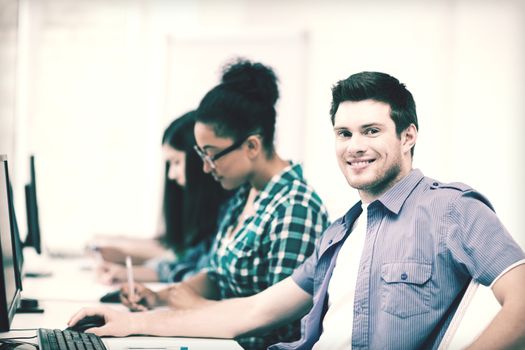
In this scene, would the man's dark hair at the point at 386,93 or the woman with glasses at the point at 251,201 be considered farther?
the woman with glasses at the point at 251,201

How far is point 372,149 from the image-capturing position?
1.42m

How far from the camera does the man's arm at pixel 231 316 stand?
1567mm

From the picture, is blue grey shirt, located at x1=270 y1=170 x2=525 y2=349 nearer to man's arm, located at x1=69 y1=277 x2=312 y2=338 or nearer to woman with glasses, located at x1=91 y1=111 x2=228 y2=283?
man's arm, located at x1=69 y1=277 x2=312 y2=338

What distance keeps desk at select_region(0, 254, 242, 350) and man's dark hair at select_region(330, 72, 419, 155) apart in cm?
63

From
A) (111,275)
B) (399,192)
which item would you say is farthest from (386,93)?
(111,275)

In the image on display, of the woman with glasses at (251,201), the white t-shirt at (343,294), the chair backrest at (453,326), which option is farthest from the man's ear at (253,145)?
the chair backrest at (453,326)

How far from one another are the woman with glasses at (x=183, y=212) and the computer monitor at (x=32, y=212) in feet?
1.26

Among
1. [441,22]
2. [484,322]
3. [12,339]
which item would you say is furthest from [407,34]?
[12,339]

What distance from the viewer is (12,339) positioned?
1.41m

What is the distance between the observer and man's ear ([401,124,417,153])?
1445 millimetres

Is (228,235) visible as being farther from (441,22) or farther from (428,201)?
(441,22)

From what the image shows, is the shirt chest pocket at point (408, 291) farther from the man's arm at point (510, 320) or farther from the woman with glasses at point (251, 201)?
the woman with glasses at point (251, 201)

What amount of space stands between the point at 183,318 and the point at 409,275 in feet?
1.97

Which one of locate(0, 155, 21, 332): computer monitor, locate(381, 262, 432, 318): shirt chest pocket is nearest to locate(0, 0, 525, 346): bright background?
locate(0, 155, 21, 332): computer monitor
